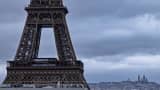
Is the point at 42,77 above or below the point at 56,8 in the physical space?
below

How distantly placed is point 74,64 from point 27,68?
7293 millimetres

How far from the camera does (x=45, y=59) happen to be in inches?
4587

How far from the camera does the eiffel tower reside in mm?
114812

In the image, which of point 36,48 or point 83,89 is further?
point 36,48

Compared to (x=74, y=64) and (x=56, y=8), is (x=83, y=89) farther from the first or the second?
(x=56, y=8)

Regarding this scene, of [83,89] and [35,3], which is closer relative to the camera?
[83,89]

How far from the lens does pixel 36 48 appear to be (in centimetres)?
11856

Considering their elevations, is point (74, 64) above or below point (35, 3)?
below

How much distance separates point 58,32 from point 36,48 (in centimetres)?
440

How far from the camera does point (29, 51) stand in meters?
117

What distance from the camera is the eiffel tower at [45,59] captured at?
114812 mm

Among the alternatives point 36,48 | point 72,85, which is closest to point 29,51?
point 36,48

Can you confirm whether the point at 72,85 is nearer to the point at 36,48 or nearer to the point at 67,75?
the point at 67,75

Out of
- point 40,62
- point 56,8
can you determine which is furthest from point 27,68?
point 56,8
